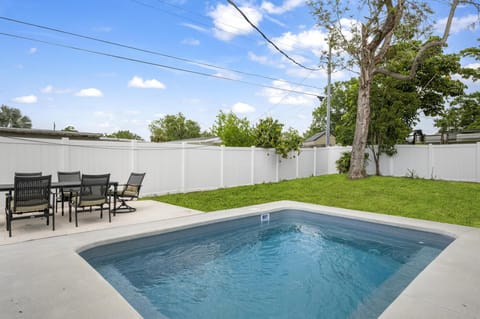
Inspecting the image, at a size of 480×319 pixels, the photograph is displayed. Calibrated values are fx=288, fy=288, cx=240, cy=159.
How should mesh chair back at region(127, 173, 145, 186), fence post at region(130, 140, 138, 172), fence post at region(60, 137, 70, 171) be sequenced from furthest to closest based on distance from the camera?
1. fence post at region(130, 140, 138, 172)
2. fence post at region(60, 137, 70, 171)
3. mesh chair back at region(127, 173, 145, 186)

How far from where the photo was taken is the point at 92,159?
8508 mm

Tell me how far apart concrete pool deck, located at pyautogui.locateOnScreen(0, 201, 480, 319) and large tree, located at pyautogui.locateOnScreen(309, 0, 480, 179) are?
765 centimetres

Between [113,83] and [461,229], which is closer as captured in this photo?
[461,229]

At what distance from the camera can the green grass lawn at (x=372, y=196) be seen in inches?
316

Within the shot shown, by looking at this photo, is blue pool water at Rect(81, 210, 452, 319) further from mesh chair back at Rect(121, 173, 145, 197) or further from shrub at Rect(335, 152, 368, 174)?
shrub at Rect(335, 152, 368, 174)

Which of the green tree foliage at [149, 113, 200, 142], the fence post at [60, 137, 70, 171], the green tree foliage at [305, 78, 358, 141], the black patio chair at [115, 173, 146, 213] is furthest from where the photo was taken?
the green tree foliage at [149, 113, 200, 142]

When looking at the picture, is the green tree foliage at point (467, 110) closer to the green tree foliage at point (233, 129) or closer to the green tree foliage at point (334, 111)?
the green tree foliage at point (334, 111)

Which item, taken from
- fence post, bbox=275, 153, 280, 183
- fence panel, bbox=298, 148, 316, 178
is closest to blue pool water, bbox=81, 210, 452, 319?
fence post, bbox=275, 153, 280, 183

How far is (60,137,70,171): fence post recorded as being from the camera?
791 centimetres

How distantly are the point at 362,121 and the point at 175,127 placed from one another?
131 feet

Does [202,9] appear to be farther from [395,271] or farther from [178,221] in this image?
[395,271]

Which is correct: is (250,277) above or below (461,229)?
below

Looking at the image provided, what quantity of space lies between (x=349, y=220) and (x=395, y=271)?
253 cm

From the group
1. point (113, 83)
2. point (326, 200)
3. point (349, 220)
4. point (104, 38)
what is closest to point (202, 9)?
point (104, 38)
